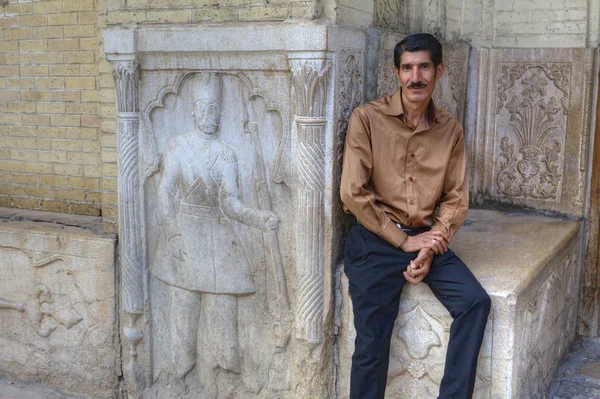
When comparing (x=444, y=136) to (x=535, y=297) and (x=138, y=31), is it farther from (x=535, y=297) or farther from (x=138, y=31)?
(x=138, y=31)

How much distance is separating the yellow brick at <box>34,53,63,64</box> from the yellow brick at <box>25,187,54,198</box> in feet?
2.84

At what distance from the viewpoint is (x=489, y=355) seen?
134 inches

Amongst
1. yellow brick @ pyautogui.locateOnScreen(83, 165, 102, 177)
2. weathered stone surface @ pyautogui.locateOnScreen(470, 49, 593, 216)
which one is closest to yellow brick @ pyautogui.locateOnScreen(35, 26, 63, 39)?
yellow brick @ pyautogui.locateOnScreen(83, 165, 102, 177)

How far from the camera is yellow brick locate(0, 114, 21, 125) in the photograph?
5066 millimetres

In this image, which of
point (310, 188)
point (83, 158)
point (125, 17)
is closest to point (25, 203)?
point (83, 158)

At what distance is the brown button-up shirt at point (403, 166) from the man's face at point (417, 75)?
0.29ft

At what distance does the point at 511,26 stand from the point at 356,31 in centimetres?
174

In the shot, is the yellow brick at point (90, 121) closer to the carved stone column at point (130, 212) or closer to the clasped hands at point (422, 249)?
the carved stone column at point (130, 212)

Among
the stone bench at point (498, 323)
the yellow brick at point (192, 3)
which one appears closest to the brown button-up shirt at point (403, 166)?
the stone bench at point (498, 323)

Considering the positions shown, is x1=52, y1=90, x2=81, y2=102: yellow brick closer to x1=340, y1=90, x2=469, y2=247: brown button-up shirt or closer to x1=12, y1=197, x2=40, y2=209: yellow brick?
x1=12, y1=197, x2=40, y2=209: yellow brick

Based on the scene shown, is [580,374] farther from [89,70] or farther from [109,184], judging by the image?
[89,70]

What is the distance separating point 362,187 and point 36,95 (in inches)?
105

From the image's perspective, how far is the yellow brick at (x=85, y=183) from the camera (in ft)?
15.9

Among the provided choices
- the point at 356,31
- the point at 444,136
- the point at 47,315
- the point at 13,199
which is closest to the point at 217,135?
the point at 356,31
